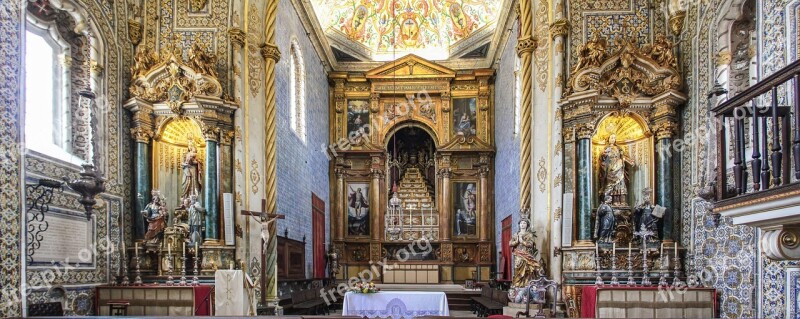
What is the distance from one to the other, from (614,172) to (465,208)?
1137 cm

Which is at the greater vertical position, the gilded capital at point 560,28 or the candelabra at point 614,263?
the gilded capital at point 560,28

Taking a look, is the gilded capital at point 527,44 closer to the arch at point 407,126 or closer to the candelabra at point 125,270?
the candelabra at point 125,270

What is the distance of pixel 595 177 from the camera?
1201 cm

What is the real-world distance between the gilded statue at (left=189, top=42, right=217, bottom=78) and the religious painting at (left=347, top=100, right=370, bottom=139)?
37.3 ft

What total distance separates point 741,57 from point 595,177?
10.4ft

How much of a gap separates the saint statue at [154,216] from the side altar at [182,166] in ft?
0.05

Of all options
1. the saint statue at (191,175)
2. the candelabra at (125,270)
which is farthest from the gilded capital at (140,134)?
the candelabra at (125,270)

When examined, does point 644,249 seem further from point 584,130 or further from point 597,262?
point 584,130

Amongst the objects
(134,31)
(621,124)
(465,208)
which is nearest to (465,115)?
(465,208)

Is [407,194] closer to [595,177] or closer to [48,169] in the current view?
[595,177]

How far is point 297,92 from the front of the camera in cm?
1770

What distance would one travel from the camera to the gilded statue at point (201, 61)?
11867mm

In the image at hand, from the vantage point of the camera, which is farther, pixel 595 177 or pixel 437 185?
pixel 437 185

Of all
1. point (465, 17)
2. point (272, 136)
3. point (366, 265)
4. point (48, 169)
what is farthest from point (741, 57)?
point (366, 265)
